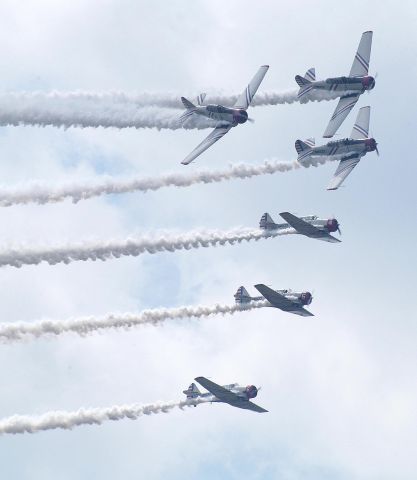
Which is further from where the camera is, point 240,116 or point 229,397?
point 229,397

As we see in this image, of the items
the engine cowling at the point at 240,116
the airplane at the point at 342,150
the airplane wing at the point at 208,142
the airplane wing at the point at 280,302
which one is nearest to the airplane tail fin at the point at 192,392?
the airplane wing at the point at 280,302

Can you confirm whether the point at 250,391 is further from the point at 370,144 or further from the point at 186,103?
the point at 186,103

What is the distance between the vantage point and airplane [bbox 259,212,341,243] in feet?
348

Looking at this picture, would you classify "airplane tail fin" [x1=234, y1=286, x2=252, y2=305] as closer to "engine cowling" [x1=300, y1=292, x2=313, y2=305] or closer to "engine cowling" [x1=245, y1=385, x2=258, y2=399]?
"engine cowling" [x1=300, y1=292, x2=313, y2=305]

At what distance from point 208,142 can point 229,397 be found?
20.0m

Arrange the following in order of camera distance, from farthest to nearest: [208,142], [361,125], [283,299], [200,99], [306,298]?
[361,125]
[306,298]
[283,299]
[200,99]
[208,142]

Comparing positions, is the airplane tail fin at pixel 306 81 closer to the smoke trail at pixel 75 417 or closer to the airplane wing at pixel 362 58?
the airplane wing at pixel 362 58

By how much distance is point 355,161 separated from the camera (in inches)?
4434

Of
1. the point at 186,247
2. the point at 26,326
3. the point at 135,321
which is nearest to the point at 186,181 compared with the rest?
the point at 186,247

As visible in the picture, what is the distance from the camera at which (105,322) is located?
9350 cm

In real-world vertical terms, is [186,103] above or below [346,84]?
below

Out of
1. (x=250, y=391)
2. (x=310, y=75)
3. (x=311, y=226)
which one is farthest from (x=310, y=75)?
(x=250, y=391)

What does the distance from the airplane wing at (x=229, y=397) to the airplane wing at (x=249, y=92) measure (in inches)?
826

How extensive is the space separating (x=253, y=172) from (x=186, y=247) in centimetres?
981
